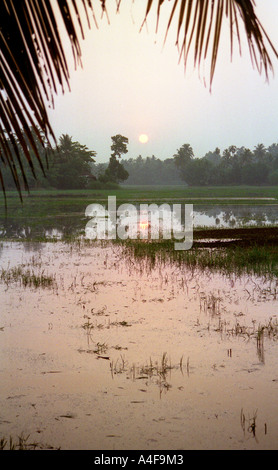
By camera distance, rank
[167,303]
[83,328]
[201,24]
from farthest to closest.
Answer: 1. [167,303]
2. [83,328]
3. [201,24]

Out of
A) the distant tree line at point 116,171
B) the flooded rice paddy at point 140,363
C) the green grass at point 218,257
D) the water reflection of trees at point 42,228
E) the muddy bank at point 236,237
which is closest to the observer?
the flooded rice paddy at point 140,363

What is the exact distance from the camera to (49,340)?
584 centimetres

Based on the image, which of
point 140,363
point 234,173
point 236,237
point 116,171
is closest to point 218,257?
point 236,237

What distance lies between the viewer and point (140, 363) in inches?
197

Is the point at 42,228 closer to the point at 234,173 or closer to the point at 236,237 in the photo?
the point at 236,237

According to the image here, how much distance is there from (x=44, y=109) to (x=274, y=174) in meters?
79.2

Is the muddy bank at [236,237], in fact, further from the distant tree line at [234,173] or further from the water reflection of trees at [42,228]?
the distant tree line at [234,173]

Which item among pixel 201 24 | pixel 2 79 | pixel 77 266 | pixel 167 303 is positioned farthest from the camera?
pixel 77 266

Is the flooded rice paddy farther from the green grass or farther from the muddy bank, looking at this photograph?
the muddy bank

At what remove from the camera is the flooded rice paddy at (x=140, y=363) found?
3678 mm

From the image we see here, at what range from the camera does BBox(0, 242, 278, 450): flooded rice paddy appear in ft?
12.1

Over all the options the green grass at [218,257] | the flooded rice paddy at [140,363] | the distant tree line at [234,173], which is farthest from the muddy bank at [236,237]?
the distant tree line at [234,173]
